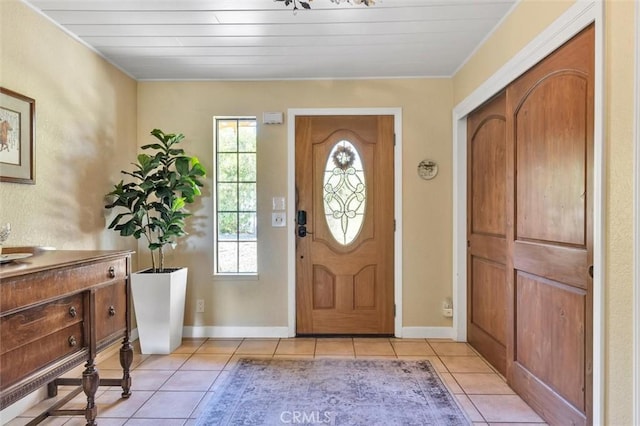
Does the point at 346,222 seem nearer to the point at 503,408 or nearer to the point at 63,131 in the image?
the point at 503,408

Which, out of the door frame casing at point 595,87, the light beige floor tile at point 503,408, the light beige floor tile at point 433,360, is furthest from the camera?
the light beige floor tile at point 433,360

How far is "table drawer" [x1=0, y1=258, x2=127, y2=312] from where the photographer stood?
1383 millimetres

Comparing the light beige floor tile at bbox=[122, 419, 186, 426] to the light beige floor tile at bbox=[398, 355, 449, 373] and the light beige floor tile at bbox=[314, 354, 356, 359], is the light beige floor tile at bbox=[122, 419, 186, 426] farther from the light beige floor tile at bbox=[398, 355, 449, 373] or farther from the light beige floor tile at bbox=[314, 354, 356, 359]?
the light beige floor tile at bbox=[398, 355, 449, 373]

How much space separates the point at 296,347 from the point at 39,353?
193cm

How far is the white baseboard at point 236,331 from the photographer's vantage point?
335cm

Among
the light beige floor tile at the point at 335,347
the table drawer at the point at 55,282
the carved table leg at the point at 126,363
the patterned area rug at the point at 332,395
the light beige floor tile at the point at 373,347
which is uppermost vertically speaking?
the table drawer at the point at 55,282

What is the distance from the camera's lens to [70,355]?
67.8 inches

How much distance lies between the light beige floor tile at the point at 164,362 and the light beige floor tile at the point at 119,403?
0.38 meters

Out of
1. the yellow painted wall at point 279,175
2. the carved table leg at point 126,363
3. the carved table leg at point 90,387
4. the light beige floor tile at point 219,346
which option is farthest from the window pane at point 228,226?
the carved table leg at point 90,387

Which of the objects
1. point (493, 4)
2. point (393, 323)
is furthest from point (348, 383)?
point (493, 4)

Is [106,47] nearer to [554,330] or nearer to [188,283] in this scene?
[188,283]

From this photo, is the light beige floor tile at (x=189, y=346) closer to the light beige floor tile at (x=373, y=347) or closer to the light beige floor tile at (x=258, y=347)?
the light beige floor tile at (x=258, y=347)

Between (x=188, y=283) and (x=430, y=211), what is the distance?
2306mm

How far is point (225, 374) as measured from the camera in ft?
8.51
